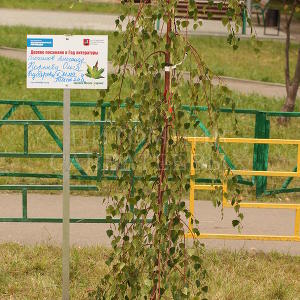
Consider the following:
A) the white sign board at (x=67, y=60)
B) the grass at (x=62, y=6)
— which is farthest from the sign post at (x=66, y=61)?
the grass at (x=62, y=6)

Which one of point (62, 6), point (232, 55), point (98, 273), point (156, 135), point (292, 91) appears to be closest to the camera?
point (156, 135)

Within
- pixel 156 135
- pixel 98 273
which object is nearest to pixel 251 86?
pixel 98 273

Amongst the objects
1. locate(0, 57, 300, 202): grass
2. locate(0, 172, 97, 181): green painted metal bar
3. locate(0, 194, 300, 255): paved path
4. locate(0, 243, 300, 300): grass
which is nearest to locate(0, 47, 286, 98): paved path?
locate(0, 57, 300, 202): grass

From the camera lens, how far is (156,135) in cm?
554

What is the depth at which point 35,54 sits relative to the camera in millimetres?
6625

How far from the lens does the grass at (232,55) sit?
68.4 ft

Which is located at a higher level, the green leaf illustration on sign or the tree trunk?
the green leaf illustration on sign

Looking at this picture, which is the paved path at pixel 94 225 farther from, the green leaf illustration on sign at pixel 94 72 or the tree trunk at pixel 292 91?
the tree trunk at pixel 292 91

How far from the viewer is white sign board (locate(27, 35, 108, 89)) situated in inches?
259

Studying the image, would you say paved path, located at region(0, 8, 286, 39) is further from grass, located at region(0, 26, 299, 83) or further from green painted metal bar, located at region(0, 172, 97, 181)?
green painted metal bar, located at region(0, 172, 97, 181)

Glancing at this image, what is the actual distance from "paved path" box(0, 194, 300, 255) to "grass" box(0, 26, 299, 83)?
958 cm

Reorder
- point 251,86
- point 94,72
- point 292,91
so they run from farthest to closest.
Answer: point 251,86, point 292,91, point 94,72

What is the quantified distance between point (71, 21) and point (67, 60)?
21.3m

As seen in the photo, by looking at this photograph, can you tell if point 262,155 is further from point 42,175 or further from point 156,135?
point 156,135
